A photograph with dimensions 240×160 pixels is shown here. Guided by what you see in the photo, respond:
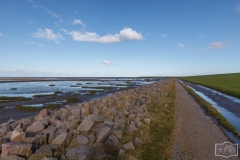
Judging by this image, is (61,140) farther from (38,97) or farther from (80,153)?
(38,97)

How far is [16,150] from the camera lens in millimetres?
5773

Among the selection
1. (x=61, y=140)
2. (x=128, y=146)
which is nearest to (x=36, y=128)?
(x=61, y=140)

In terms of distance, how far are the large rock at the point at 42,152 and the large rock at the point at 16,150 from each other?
26 cm

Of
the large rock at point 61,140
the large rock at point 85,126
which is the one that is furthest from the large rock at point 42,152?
the large rock at point 85,126

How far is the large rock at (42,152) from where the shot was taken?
224 inches

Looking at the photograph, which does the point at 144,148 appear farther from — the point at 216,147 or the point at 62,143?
the point at 216,147

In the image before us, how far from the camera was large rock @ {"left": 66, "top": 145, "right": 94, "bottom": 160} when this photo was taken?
579 centimetres

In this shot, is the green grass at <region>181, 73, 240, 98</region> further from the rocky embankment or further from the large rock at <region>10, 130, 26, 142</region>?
the large rock at <region>10, 130, 26, 142</region>

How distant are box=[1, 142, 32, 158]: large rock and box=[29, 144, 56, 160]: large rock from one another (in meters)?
0.26

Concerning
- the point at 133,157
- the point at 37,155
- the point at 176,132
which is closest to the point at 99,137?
the point at 133,157

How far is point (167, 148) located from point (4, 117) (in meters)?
18.5

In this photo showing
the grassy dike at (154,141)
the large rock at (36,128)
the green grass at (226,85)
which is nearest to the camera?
the grassy dike at (154,141)

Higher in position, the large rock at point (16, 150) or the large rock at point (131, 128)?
the large rock at point (16, 150)

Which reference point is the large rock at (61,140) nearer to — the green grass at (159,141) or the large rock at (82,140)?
the large rock at (82,140)
